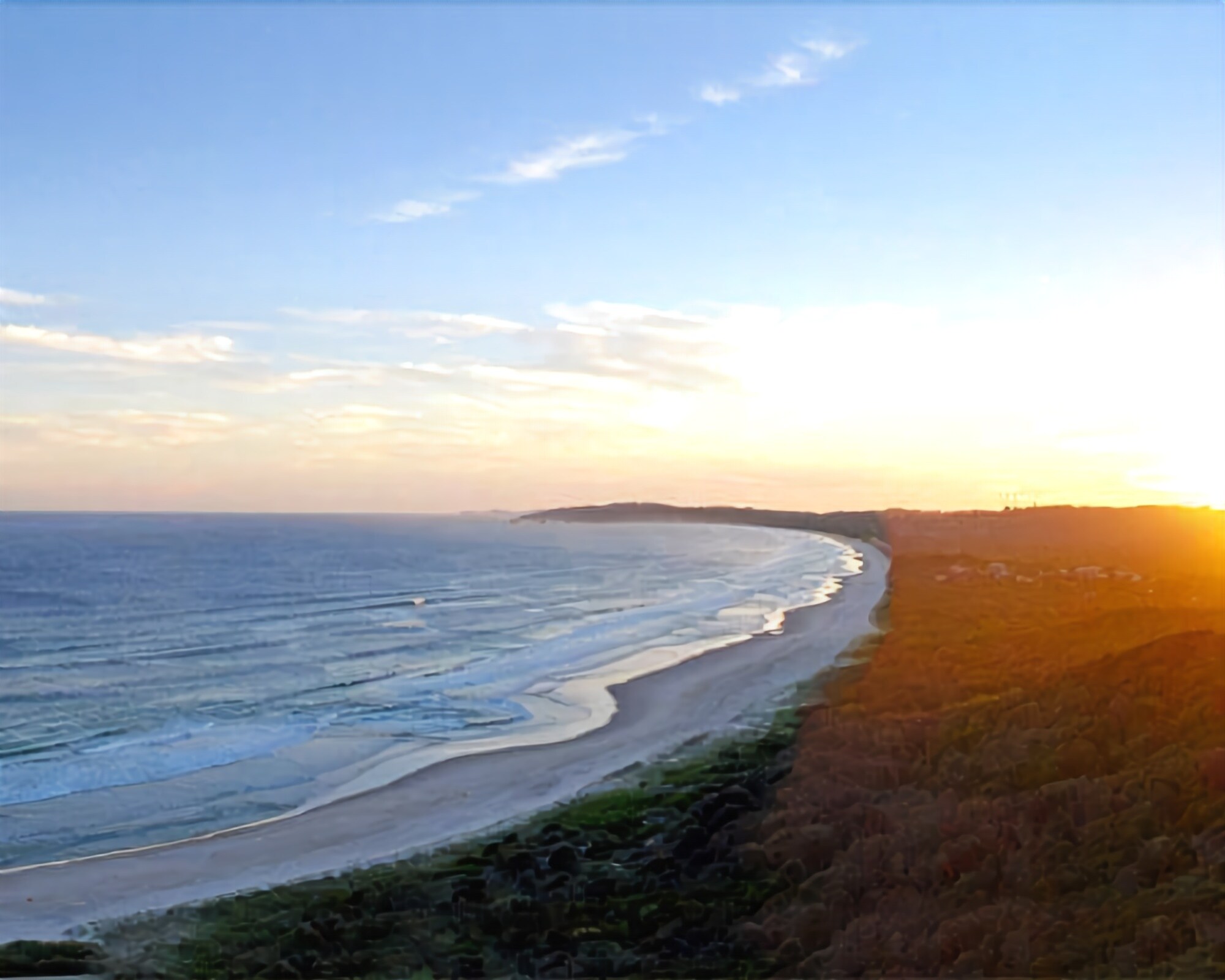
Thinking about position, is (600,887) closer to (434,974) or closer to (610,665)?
(434,974)

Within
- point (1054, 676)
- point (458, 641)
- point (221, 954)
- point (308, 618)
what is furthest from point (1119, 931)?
point (308, 618)

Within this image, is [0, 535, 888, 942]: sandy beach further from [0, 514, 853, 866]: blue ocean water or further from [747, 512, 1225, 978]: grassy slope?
[747, 512, 1225, 978]: grassy slope

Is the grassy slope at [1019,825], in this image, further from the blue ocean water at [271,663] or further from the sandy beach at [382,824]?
the blue ocean water at [271,663]

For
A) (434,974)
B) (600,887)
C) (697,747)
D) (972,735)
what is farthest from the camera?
(697,747)

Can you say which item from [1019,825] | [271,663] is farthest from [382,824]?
[271,663]

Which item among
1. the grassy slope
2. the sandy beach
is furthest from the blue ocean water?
the grassy slope
